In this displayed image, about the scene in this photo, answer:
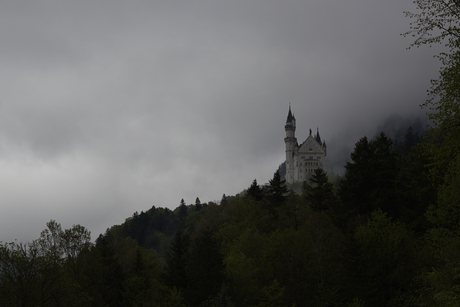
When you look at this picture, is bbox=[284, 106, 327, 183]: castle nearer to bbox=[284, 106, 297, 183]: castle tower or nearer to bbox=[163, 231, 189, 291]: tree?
bbox=[284, 106, 297, 183]: castle tower

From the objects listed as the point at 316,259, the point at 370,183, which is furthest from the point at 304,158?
the point at 316,259

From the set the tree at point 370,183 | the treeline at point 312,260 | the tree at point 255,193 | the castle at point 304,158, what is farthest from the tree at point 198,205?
the tree at point 370,183

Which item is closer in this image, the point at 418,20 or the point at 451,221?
the point at 418,20

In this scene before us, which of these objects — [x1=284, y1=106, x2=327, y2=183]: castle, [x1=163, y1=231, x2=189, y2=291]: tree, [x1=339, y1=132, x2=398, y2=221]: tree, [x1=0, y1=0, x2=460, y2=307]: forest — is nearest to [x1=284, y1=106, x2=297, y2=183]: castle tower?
[x1=284, y1=106, x2=327, y2=183]: castle

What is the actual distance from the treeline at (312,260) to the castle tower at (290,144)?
100 m

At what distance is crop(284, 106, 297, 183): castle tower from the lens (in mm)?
152750

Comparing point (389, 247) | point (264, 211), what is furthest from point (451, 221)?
point (264, 211)

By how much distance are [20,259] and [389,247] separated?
30.2 m

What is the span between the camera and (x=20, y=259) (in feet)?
103

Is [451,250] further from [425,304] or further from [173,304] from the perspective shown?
[173,304]

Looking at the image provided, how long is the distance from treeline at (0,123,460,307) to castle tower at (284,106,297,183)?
3950 inches

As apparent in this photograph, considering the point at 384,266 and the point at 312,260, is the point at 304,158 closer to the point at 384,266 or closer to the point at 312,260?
the point at 312,260

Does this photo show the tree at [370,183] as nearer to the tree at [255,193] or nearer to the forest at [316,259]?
the forest at [316,259]

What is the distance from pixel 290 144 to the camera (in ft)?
509
